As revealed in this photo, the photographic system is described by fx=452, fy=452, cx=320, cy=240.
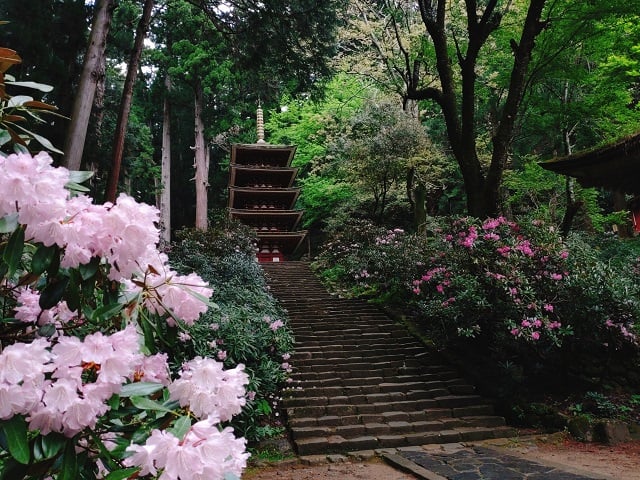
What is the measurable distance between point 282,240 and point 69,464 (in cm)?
1919

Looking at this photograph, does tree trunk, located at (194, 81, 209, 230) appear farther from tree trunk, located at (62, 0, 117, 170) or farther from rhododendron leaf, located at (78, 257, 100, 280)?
rhododendron leaf, located at (78, 257, 100, 280)

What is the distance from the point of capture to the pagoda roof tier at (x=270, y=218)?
1969 cm

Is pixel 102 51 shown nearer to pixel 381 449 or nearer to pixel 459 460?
pixel 381 449

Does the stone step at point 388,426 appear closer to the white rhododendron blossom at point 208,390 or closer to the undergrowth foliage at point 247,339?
the undergrowth foliage at point 247,339

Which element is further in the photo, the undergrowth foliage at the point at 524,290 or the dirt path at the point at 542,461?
the undergrowth foliage at the point at 524,290

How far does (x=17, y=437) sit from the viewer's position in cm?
89

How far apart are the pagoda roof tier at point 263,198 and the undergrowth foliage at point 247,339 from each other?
943 centimetres

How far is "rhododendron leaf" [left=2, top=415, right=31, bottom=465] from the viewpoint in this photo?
0.87 meters

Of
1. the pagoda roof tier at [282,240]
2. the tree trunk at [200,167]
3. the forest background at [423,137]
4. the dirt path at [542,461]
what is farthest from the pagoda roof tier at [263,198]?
the dirt path at [542,461]

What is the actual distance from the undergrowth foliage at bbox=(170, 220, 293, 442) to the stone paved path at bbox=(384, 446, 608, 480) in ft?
5.81

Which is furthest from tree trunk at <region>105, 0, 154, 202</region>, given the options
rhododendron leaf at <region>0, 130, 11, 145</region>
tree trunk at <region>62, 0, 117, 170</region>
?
rhododendron leaf at <region>0, 130, 11, 145</region>

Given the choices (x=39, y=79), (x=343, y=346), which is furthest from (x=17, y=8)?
(x=343, y=346)

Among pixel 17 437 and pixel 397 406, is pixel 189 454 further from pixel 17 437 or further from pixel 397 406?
pixel 397 406

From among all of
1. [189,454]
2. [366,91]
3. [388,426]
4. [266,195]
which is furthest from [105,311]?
[366,91]
